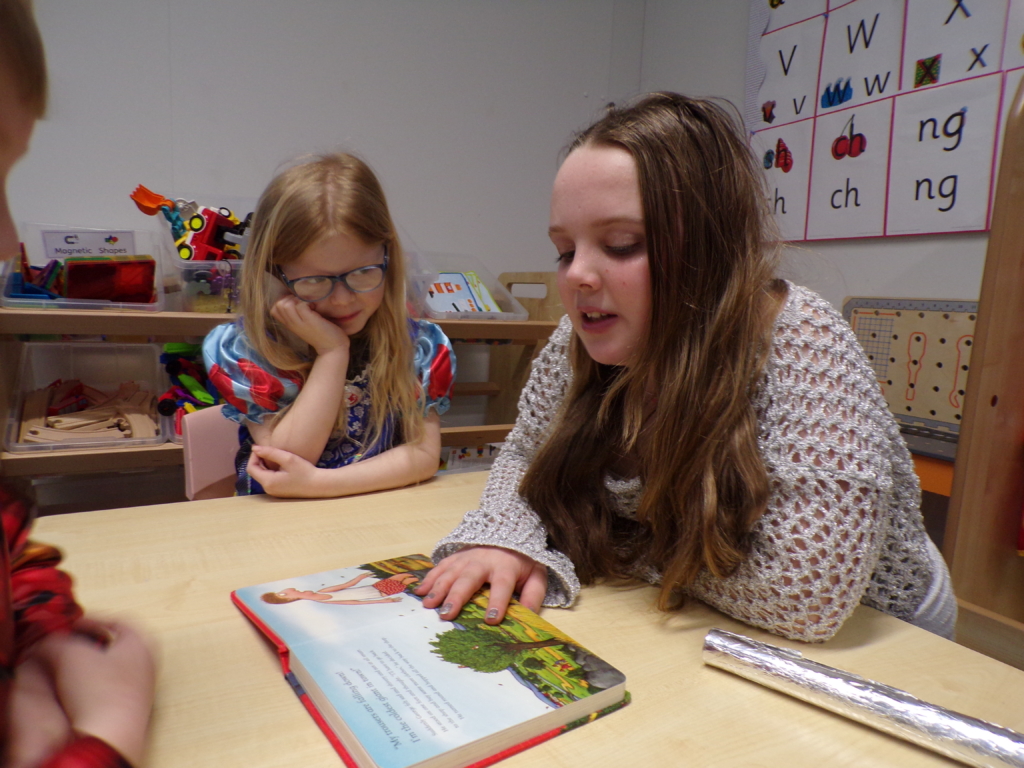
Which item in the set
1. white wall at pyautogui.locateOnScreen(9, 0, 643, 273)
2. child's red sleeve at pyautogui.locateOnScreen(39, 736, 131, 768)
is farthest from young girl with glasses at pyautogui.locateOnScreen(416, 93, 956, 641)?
white wall at pyautogui.locateOnScreen(9, 0, 643, 273)

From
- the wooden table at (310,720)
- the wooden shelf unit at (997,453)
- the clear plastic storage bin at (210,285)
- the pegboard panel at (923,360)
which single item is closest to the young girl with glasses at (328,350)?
the wooden table at (310,720)

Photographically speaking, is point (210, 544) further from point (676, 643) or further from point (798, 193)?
point (798, 193)

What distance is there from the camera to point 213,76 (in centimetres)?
181

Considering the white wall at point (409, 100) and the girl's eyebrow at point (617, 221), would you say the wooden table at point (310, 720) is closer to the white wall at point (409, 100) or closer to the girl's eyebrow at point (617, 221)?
the girl's eyebrow at point (617, 221)

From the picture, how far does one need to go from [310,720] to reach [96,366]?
167 centimetres

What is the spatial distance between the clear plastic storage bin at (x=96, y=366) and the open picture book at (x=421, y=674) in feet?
3.86

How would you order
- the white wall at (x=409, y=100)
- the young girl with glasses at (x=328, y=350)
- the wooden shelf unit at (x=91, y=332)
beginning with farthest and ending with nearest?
the white wall at (x=409, y=100)
the wooden shelf unit at (x=91, y=332)
the young girl with glasses at (x=328, y=350)

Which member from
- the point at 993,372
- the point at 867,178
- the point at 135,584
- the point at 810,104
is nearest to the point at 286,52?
the point at 810,104

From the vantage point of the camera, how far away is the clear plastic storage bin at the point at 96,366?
1.59 meters

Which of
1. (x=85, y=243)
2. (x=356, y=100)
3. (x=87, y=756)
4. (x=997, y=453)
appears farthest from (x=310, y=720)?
(x=356, y=100)

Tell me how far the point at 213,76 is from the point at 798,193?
5.48 ft

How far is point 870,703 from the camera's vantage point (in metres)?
0.44

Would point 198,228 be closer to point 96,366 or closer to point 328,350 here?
point 96,366

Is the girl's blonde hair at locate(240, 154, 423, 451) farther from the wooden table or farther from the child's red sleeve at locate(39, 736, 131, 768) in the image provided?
the child's red sleeve at locate(39, 736, 131, 768)
